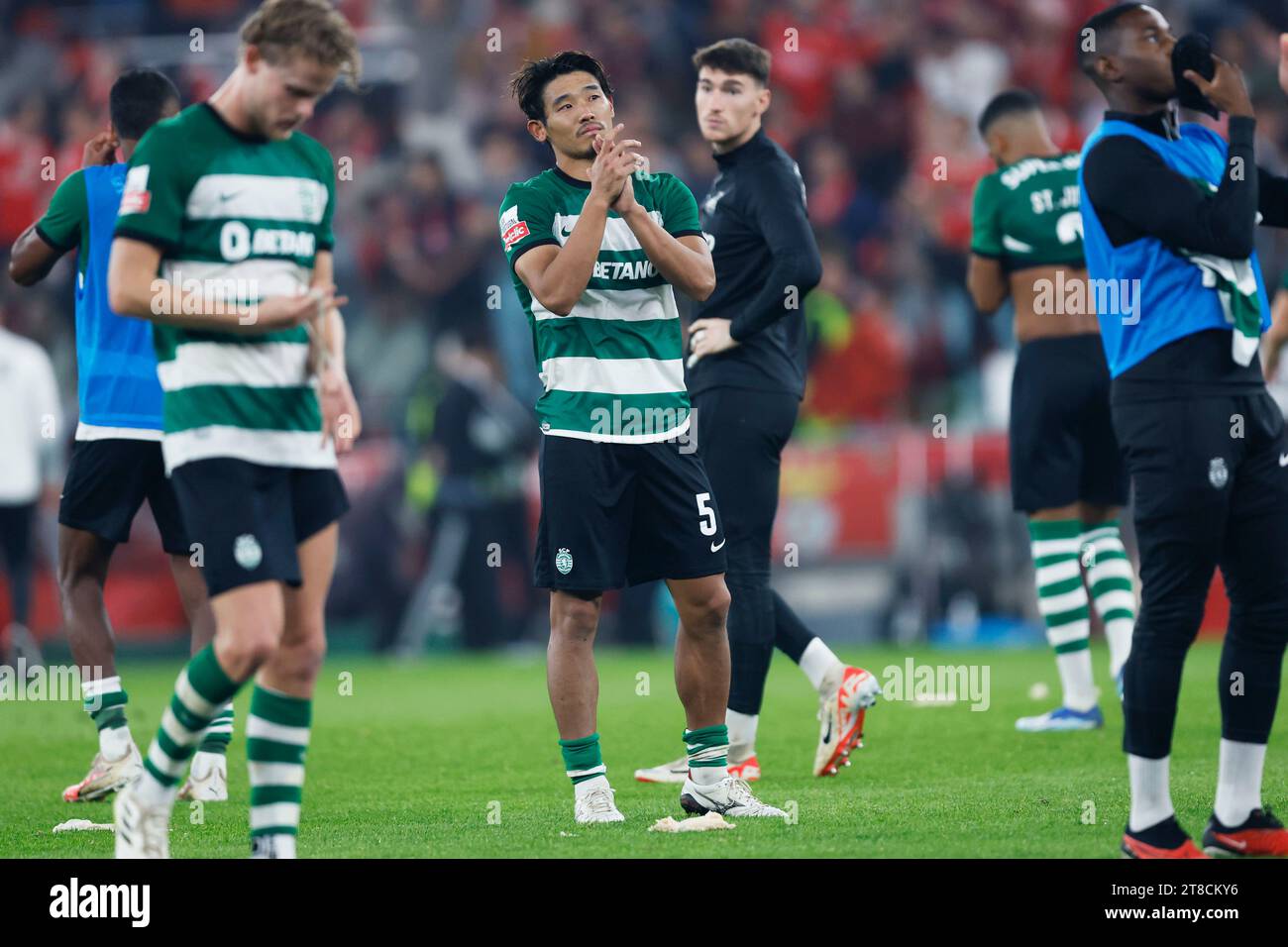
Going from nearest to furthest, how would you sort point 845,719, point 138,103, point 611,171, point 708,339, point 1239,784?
1. point 1239,784
2. point 611,171
3. point 138,103
4. point 845,719
5. point 708,339

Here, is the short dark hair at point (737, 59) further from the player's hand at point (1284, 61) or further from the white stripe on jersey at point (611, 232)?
the player's hand at point (1284, 61)

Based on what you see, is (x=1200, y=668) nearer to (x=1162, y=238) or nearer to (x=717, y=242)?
(x=717, y=242)

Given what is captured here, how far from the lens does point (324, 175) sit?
5.08 metres

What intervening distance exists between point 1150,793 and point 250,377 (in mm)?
2902

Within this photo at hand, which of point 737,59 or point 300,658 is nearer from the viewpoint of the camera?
point 300,658

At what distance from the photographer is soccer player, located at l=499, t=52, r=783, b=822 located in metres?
6.08

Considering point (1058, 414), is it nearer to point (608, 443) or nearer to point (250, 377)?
point (608, 443)

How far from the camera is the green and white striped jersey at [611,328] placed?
612 centimetres

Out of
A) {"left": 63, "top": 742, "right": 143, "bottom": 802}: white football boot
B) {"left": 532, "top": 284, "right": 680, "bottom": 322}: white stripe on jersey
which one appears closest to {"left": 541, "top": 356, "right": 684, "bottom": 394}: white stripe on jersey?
{"left": 532, "top": 284, "right": 680, "bottom": 322}: white stripe on jersey

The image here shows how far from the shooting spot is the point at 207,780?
7.15 metres

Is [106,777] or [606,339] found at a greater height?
[606,339]

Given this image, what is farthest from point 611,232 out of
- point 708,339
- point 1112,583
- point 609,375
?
point 1112,583
